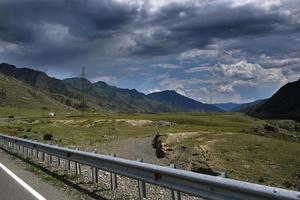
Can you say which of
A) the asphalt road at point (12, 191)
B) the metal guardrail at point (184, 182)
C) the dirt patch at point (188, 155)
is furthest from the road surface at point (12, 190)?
the dirt patch at point (188, 155)

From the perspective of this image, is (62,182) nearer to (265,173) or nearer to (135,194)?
(135,194)

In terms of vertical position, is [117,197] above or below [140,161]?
below

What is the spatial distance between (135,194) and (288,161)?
2277 cm

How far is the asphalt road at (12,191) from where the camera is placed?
13039 millimetres

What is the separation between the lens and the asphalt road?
13.0m

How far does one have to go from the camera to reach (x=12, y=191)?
14133 millimetres

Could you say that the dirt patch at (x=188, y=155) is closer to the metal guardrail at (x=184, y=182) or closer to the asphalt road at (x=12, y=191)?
the asphalt road at (x=12, y=191)

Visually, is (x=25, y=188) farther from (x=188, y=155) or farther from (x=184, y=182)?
(x=188, y=155)

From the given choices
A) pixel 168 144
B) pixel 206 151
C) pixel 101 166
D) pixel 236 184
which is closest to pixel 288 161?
pixel 206 151

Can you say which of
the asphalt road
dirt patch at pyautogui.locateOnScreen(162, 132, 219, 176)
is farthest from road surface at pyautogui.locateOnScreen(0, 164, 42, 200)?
dirt patch at pyautogui.locateOnScreen(162, 132, 219, 176)

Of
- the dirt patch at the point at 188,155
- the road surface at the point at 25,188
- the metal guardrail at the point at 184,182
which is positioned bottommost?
the dirt patch at the point at 188,155

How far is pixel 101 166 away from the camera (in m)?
14.9

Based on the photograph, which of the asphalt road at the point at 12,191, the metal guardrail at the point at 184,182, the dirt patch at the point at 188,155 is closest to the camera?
the metal guardrail at the point at 184,182

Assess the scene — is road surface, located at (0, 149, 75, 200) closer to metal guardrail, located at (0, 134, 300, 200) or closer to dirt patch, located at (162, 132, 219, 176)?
metal guardrail, located at (0, 134, 300, 200)
